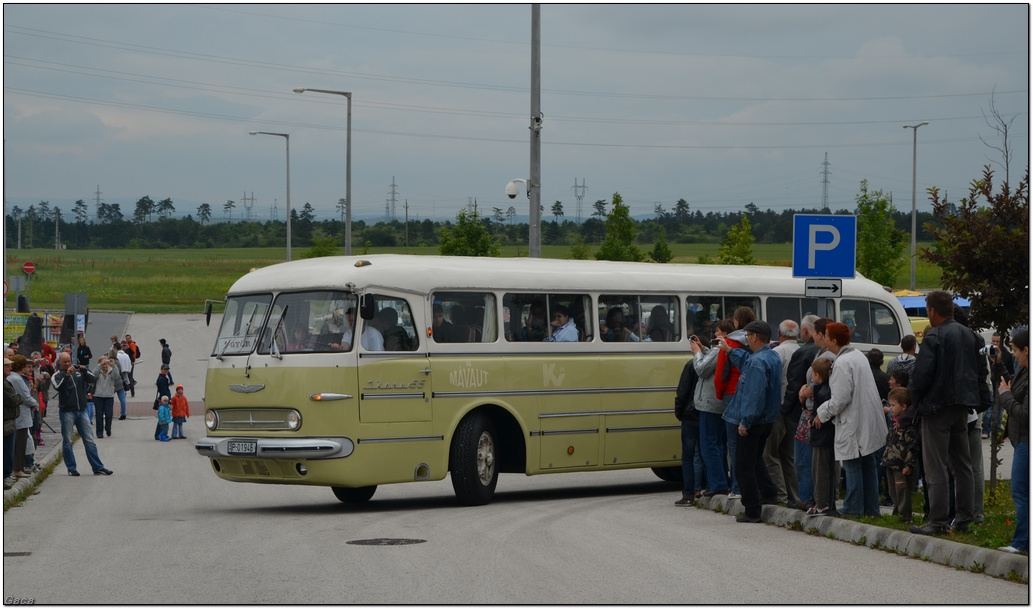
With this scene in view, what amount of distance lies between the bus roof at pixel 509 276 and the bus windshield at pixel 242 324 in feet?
0.49

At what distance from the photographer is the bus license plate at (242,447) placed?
48.3 ft

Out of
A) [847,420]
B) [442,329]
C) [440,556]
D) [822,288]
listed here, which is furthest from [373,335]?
[847,420]

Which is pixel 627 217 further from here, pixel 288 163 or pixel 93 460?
pixel 93 460

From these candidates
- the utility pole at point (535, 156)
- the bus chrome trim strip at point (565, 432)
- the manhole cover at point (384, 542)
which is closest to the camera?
the manhole cover at point (384, 542)

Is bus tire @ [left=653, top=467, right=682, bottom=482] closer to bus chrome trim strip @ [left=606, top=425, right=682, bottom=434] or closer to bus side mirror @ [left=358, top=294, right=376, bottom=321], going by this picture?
bus chrome trim strip @ [left=606, top=425, right=682, bottom=434]

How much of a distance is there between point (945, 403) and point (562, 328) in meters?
6.37

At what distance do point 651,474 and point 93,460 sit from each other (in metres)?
8.51

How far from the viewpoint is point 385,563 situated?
10289mm

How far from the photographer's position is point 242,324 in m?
15.4

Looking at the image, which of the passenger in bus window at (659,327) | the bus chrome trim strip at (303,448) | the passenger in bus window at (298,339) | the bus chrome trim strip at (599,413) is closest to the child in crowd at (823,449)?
the bus chrome trim strip at (599,413)

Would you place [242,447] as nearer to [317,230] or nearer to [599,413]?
[599,413]

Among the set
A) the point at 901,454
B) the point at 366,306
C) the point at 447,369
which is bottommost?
the point at 901,454

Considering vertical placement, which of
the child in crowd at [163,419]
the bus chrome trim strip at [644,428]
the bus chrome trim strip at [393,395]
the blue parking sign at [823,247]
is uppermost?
the blue parking sign at [823,247]

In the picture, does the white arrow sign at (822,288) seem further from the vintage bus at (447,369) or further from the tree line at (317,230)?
the tree line at (317,230)
